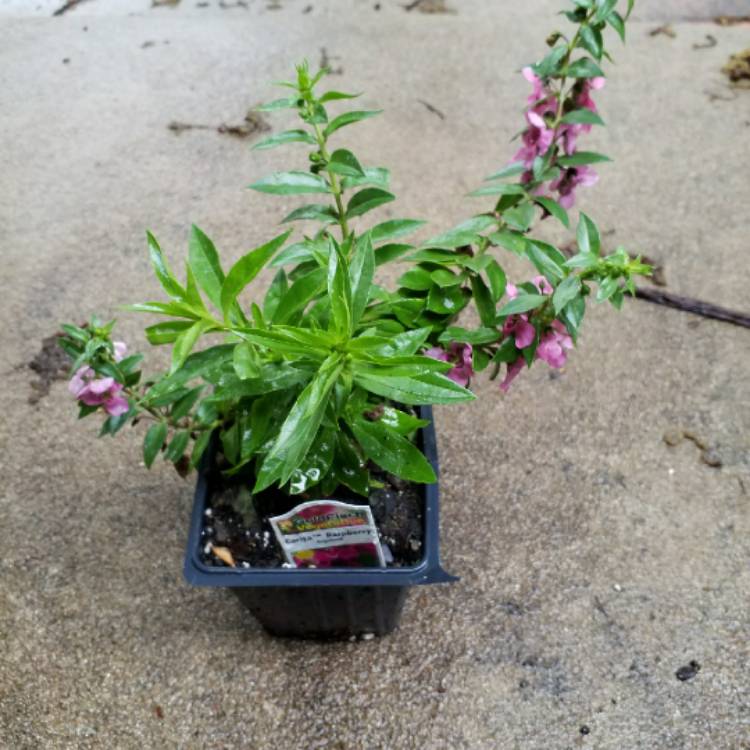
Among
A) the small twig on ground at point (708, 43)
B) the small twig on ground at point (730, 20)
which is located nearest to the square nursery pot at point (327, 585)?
the small twig on ground at point (708, 43)

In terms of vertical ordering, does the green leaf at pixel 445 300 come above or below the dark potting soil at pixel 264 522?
above

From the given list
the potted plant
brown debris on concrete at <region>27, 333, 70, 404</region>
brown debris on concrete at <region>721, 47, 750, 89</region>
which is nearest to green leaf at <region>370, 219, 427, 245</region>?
the potted plant

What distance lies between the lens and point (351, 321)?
773mm

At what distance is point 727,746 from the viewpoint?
125 centimetres

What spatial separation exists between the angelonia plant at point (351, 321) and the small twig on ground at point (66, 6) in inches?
109

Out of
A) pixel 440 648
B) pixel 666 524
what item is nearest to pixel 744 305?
pixel 666 524

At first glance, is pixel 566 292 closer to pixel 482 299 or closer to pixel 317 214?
pixel 482 299

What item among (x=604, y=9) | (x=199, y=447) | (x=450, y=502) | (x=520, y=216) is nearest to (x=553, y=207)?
(x=520, y=216)

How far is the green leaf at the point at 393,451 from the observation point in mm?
860

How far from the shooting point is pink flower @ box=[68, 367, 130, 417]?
96cm

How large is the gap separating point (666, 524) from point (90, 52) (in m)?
2.78

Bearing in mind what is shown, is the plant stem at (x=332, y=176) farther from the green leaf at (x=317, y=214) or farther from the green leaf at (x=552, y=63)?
the green leaf at (x=552, y=63)

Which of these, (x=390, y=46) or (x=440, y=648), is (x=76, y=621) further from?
(x=390, y=46)

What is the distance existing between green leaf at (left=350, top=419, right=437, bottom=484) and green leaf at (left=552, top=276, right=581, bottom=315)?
244 millimetres
